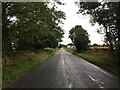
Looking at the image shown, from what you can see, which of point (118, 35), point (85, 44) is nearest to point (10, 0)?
point (118, 35)

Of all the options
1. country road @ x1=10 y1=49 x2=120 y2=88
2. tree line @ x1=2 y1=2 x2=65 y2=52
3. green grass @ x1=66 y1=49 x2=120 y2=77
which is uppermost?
tree line @ x1=2 y1=2 x2=65 y2=52

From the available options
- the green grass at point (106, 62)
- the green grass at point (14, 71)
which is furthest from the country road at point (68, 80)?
the green grass at point (106, 62)

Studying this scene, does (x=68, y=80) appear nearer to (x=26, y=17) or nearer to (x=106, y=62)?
(x=26, y=17)

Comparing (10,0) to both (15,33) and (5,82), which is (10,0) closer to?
(15,33)

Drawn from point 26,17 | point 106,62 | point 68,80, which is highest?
point 26,17

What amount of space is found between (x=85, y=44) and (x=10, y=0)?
49707 mm

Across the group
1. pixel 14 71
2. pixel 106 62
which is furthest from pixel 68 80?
pixel 106 62

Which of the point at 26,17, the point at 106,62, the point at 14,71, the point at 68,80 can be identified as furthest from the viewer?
the point at 106,62

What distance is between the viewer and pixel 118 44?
24484mm

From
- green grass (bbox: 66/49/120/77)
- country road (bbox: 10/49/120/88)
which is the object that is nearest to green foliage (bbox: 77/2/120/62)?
green grass (bbox: 66/49/120/77)

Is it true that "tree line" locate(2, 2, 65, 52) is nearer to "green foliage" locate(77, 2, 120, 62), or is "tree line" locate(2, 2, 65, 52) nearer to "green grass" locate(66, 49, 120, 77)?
"green foliage" locate(77, 2, 120, 62)

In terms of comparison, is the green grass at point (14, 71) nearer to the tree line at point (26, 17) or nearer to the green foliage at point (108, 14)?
the tree line at point (26, 17)

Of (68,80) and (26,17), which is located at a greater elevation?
(26,17)

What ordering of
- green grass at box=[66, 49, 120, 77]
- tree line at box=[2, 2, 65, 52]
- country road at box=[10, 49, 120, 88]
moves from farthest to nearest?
tree line at box=[2, 2, 65, 52] < green grass at box=[66, 49, 120, 77] < country road at box=[10, 49, 120, 88]
